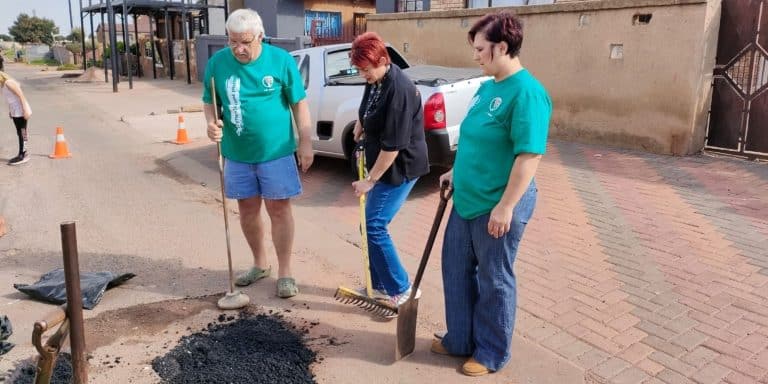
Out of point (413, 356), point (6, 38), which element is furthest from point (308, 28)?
point (6, 38)

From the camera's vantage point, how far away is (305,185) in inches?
304

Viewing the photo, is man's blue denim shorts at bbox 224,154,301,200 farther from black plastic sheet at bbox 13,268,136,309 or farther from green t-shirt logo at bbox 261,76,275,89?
black plastic sheet at bbox 13,268,136,309

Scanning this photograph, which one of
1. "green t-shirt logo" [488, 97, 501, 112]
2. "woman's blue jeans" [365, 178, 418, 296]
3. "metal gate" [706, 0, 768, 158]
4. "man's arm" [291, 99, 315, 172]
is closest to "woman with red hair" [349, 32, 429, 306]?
"woman's blue jeans" [365, 178, 418, 296]

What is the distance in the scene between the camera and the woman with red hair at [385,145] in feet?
11.7

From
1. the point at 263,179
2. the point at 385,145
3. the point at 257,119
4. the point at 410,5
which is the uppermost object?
the point at 410,5

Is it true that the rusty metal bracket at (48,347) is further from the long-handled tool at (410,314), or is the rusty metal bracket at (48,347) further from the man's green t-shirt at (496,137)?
the man's green t-shirt at (496,137)

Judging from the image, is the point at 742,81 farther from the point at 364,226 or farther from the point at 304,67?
the point at 364,226

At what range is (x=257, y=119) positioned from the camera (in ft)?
13.0

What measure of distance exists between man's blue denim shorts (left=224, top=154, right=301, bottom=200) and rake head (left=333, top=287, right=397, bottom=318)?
73cm

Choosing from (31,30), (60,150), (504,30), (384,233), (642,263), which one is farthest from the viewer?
(31,30)

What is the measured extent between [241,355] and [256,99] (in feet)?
5.10

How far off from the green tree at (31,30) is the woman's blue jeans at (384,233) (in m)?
87.3

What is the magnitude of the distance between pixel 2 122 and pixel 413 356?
13579mm

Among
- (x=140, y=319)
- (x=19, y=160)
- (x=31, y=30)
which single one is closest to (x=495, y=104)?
(x=140, y=319)
